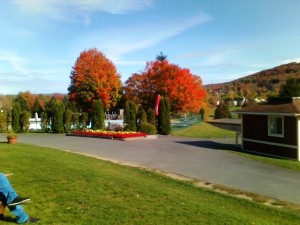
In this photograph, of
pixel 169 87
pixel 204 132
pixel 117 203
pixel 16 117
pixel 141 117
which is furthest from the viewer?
pixel 169 87

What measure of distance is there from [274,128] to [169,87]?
2660cm

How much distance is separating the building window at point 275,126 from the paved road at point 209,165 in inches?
117

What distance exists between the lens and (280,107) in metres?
20.3

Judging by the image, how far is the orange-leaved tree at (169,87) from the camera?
46.0 metres

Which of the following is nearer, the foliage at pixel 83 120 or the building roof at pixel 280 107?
the building roof at pixel 280 107

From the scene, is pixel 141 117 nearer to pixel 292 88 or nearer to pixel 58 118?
pixel 58 118

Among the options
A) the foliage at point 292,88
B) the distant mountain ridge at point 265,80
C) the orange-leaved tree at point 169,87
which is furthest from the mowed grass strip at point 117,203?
the distant mountain ridge at point 265,80

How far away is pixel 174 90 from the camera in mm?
46000

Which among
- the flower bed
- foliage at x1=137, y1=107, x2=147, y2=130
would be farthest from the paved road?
foliage at x1=137, y1=107, x2=147, y2=130

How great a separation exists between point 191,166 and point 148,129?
1378 cm

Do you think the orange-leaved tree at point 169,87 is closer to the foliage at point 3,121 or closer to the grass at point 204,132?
the grass at point 204,132

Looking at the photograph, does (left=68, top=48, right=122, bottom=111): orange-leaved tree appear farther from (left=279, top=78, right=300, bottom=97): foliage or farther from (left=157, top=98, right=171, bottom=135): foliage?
(left=279, top=78, right=300, bottom=97): foliage

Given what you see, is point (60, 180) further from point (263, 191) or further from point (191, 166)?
point (191, 166)

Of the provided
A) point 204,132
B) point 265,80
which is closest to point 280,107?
point 204,132
